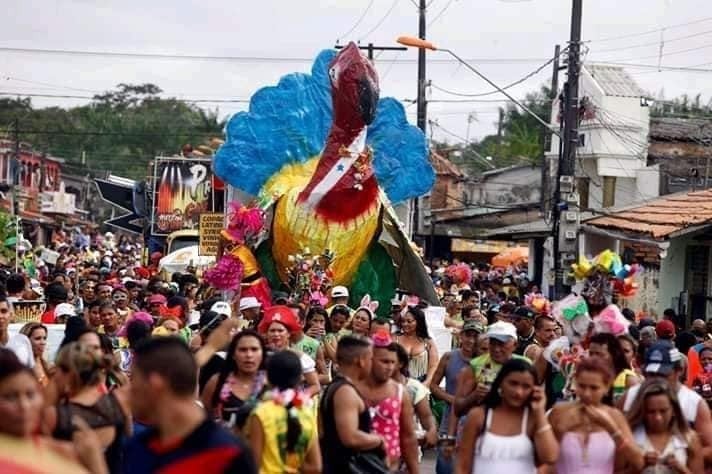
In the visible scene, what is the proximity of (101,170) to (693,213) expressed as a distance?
266ft

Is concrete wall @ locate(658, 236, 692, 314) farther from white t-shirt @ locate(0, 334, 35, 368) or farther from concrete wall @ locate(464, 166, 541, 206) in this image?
concrete wall @ locate(464, 166, 541, 206)

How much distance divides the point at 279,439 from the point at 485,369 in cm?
305

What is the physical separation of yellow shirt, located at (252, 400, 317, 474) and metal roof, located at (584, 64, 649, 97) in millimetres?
43540

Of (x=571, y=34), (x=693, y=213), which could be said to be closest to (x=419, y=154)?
(x=571, y=34)

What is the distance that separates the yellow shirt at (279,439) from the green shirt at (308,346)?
471 centimetres

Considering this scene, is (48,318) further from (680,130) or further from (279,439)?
(680,130)

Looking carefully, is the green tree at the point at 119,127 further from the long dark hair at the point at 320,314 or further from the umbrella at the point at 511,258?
the long dark hair at the point at 320,314

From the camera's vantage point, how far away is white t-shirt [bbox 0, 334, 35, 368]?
1069 centimetres

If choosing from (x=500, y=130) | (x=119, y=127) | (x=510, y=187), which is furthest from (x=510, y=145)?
(x=119, y=127)

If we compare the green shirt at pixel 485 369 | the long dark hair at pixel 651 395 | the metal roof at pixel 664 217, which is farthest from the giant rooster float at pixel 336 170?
the long dark hair at pixel 651 395

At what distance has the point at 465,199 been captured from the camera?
6334 centimetres

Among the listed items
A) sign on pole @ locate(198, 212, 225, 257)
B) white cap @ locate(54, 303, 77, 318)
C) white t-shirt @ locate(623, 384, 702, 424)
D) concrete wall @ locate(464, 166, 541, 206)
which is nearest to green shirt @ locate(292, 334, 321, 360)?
white cap @ locate(54, 303, 77, 318)

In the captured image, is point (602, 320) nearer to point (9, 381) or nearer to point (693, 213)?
point (9, 381)

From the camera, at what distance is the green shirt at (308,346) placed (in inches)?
504
